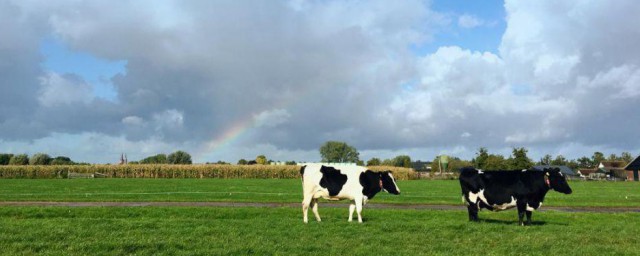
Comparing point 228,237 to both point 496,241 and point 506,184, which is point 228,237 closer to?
point 496,241

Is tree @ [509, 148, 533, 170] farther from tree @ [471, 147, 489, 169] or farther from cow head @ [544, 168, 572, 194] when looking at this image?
cow head @ [544, 168, 572, 194]

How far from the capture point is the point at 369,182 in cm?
1747

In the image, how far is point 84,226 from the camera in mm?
13711

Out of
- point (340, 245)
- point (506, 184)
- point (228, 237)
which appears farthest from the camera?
point (506, 184)

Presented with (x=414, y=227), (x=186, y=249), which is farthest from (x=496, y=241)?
(x=186, y=249)

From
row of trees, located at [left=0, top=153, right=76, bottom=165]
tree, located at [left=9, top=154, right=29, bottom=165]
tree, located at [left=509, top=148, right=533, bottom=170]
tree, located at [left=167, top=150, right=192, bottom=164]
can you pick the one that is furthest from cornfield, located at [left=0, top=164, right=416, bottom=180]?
tree, located at [left=167, top=150, right=192, bottom=164]

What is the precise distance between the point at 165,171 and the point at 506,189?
7286 cm

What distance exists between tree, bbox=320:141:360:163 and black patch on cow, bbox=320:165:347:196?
175784mm

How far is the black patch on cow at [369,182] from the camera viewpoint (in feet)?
56.5

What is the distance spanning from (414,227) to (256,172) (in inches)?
2827

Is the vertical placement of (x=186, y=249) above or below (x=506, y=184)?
below

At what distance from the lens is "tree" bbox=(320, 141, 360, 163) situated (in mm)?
193875

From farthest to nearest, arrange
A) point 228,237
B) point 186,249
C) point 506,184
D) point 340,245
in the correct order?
point 506,184
point 228,237
point 340,245
point 186,249

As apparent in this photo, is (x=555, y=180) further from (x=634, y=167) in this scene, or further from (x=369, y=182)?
(x=634, y=167)
